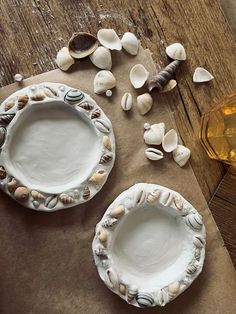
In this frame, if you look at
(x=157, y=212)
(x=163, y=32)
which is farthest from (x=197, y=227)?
(x=163, y=32)

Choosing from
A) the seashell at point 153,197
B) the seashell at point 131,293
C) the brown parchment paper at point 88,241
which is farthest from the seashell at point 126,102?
the seashell at point 131,293

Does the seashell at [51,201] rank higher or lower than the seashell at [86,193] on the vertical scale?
higher

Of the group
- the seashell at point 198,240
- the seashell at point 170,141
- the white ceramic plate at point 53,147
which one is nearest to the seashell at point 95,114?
the white ceramic plate at point 53,147

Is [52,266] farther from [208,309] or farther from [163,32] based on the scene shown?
[163,32]

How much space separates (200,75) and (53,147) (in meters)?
0.24

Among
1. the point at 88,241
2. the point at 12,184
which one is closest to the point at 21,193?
the point at 12,184

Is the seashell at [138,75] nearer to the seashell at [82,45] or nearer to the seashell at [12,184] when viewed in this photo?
the seashell at [82,45]

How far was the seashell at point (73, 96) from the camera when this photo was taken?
33.2 inches

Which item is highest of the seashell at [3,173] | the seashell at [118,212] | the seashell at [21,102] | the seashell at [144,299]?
the seashell at [21,102]

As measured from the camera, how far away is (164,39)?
92 centimetres

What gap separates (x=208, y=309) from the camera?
0.90 m

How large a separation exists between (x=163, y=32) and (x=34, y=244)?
1.15ft

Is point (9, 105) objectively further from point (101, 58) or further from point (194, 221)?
point (194, 221)

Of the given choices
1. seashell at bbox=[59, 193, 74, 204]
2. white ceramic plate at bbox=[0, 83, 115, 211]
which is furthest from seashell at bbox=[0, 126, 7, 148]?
seashell at bbox=[59, 193, 74, 204]
